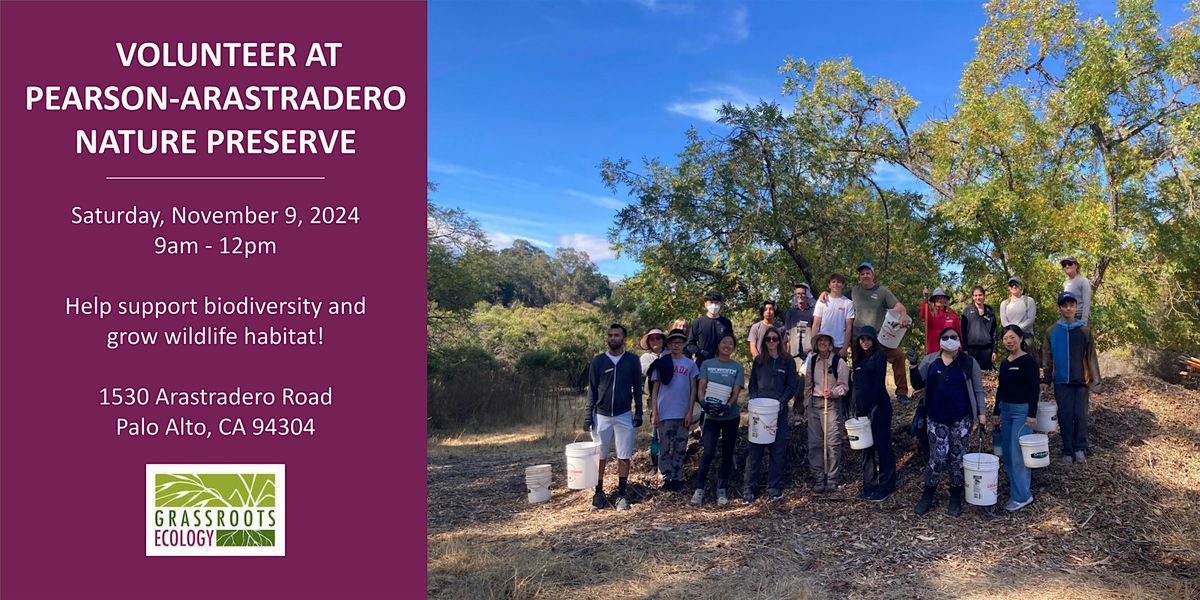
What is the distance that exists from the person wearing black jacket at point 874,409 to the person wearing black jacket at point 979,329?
1.40 metres

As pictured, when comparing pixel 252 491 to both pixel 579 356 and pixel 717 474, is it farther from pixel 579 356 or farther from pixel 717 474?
pixel 579 356

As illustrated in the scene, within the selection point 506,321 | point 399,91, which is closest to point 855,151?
point 399,91

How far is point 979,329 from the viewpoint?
277 inches

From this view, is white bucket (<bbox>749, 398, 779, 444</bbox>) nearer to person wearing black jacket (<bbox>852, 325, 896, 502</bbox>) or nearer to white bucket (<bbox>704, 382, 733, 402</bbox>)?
white bucket (<bbox>704, 382, 733, 402</bbox>)

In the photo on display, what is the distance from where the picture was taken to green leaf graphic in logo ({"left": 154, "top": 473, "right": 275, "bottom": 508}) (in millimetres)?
3104

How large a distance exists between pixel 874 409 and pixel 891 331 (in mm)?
1318

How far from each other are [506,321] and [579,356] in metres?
6.40

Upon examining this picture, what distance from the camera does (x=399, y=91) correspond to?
3.26 m

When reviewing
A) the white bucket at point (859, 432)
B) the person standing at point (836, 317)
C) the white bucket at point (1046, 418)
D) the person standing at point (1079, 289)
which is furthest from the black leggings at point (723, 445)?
the person standing at point (1079, 289)

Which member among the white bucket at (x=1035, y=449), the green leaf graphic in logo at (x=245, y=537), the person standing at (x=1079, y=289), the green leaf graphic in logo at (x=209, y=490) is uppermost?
the person standing at (x=1079, y=289)

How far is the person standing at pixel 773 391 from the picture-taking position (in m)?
6.50

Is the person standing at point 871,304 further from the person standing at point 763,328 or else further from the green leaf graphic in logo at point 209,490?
the green leaf graphic in logo at point 209,490

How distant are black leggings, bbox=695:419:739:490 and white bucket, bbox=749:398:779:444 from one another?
0.96 feet

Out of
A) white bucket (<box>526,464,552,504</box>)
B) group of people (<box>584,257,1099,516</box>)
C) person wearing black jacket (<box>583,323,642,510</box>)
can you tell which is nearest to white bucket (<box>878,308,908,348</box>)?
group of people (<box>584,257,1099,516</box>)
